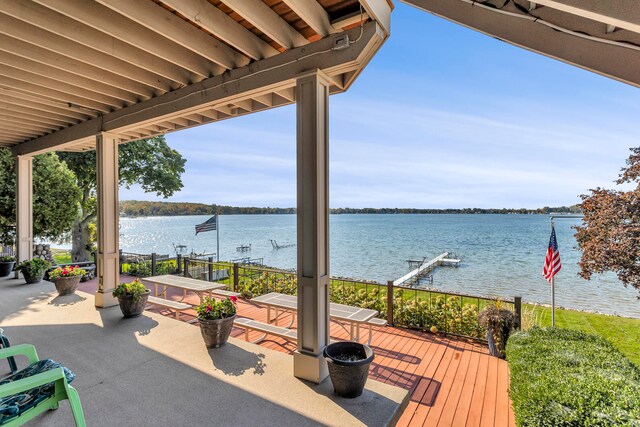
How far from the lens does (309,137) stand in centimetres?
278

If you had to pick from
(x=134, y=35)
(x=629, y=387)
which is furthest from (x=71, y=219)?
(x=629, y=387)

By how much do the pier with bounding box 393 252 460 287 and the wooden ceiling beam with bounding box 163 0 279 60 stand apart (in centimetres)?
1136

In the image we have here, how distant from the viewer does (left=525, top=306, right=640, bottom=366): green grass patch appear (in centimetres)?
610

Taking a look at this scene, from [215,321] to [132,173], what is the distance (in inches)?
402

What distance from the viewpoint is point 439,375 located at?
3.60 meters

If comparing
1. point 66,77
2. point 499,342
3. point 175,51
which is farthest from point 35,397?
point 499,342

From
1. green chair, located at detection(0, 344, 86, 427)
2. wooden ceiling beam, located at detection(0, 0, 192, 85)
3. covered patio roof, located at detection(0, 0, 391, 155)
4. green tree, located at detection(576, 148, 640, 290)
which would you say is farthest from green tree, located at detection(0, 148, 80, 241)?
green tree, located at detection(576, 148, 640, 290)

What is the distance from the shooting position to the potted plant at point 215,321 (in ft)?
11.4

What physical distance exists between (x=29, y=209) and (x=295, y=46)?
8.08m

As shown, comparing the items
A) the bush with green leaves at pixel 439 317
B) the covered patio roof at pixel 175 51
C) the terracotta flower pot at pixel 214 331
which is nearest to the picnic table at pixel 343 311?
the terracotta flower pot at pixel 214 331

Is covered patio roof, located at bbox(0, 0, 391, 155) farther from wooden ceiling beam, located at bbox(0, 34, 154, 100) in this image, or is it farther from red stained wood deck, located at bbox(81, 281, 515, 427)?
red stained wood deck, located at bbox(81, 281, 515, 427)

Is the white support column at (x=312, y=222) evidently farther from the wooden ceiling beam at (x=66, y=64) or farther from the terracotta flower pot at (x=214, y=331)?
the wooden ceiling beam at (x=66, y=64)

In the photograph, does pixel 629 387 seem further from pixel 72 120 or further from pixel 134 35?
pixel 72 120

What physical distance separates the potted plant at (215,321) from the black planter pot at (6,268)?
7.33 metres
